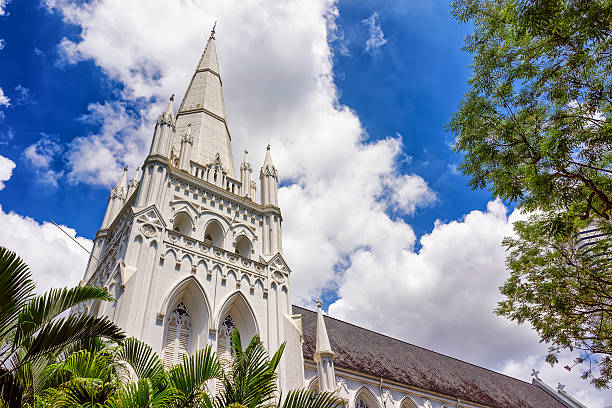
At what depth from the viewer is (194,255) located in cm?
1797

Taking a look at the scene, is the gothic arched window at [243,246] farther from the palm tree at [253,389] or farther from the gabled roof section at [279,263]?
the palm tree at [253,389]

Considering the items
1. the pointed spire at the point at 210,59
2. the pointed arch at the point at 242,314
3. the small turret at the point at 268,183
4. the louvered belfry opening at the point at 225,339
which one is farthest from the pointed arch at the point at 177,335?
the pointed spire at the point at 210,59

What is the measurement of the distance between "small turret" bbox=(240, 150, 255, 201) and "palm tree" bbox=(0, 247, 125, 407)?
14849 millimetres

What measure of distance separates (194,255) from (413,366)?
2054 cm

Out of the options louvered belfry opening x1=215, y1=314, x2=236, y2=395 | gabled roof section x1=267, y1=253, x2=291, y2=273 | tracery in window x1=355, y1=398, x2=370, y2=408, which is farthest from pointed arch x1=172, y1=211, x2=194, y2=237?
tracery in window x1=355, y1=398, x2=370, y2=408

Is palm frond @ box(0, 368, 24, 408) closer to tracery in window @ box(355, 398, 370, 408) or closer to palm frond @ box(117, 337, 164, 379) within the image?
palm frond @ box(117, 337, 164, 379)

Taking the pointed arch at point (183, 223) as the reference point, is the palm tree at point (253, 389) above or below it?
below

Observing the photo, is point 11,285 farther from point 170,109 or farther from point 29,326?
point 170,109

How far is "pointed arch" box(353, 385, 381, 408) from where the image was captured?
77.8ft

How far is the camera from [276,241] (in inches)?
851

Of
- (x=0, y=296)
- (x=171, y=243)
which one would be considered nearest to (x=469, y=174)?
(x=0, y=296)

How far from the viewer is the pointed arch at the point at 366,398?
77.8 ft

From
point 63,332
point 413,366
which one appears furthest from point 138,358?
point 413,366

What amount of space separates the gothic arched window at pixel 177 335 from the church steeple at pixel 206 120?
8426mm
